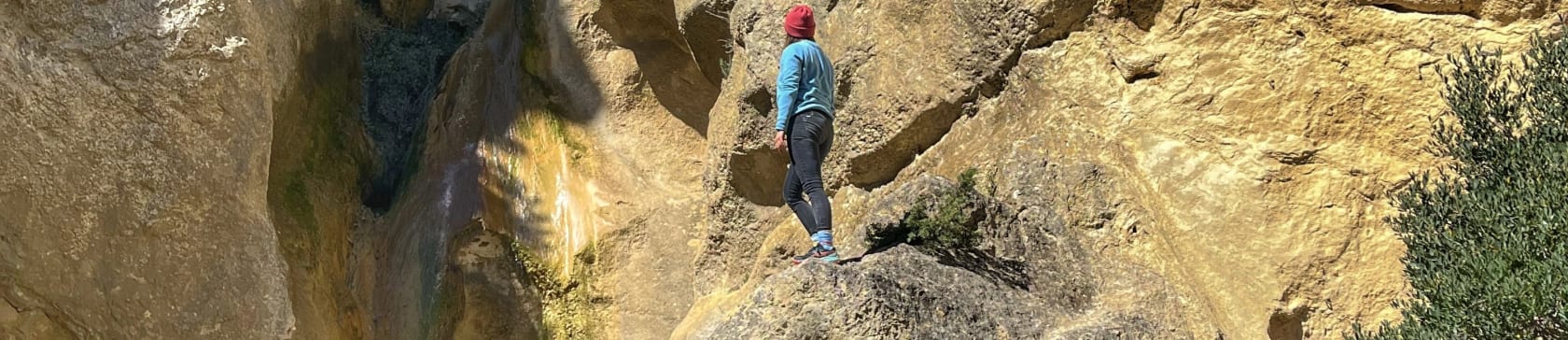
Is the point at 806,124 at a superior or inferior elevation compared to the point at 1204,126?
superior

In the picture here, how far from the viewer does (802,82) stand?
17.6 ft

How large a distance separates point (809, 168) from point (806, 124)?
187 millimetres

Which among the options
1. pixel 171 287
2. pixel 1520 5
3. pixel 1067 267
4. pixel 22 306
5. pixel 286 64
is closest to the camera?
pixel 1520 5

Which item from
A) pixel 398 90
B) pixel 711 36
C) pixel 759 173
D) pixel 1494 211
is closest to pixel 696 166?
pixel 711 36

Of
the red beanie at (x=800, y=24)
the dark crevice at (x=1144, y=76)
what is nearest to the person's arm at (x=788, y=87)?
the red beanie at (x=800, y=24)

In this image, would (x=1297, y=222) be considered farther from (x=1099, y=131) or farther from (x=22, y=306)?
(x=22, y=306)

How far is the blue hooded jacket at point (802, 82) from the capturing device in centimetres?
528

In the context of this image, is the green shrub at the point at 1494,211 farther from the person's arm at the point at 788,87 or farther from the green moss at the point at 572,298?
the green moss at the point at 572,298

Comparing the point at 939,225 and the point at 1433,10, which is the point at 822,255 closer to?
the point at 939,225

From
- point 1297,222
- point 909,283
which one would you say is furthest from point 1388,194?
point 909,283

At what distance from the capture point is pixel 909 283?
5.16m

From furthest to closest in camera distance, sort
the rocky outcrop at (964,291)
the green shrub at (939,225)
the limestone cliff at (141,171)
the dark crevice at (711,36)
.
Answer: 1. the dark crevice at (711,36)
2. the limestone cliff at (141,171)
3. the green shrub at (939,225)
4. the rocky outcrop at (964,291)

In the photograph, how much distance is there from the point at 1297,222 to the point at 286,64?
617 cm

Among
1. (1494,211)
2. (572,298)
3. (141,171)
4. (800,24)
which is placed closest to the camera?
(1494,211)
